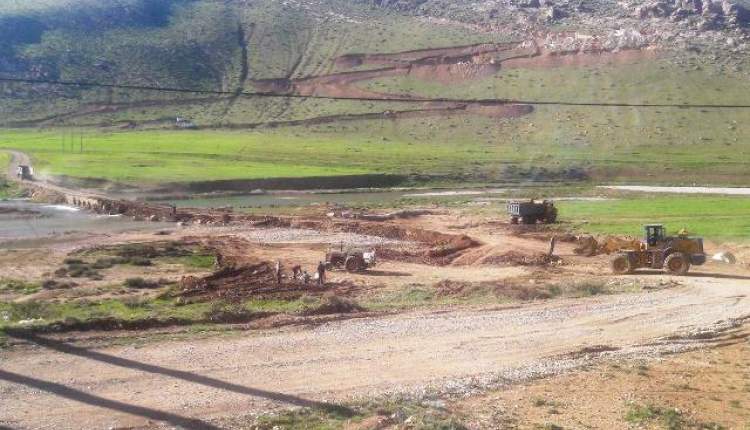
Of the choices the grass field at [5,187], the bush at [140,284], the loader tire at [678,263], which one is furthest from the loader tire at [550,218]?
the grass field at [5,187]

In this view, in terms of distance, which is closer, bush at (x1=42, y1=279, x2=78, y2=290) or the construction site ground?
the construction site ground

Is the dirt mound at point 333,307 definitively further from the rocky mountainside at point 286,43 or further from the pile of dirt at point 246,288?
the rocky mountainside at point 286,43

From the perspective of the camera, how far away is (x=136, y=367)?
20.2 meters

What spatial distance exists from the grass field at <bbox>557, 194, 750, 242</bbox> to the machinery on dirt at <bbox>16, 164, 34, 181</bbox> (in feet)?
144

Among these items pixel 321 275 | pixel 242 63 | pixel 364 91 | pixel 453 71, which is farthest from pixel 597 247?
pixel 242 63

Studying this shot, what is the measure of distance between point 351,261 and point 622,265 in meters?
10.7

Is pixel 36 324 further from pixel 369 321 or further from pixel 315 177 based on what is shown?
pixel 315 177

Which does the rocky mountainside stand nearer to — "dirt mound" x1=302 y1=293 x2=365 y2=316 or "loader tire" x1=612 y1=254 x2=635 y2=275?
"loader tire" x1=612 y1=254 x2=635 y2=275

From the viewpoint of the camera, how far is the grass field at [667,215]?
4703cm

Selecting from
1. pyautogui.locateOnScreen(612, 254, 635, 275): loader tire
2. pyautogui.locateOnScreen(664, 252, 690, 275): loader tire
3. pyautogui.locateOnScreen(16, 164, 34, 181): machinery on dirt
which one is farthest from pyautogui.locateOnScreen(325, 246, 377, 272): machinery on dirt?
pyautogui.locateOnScreen(16, 164, 34, 181): machinery on dirt

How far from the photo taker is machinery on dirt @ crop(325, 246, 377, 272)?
36.3 m

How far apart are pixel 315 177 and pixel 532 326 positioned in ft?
176

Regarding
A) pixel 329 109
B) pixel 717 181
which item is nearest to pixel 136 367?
pixel 717 181

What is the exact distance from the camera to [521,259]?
1558 inches
